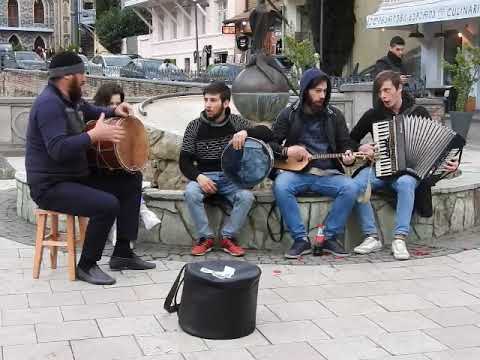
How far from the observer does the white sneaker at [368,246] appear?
6523mm

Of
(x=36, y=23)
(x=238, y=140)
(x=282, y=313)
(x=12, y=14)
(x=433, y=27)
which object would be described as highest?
(x=12, y=14)

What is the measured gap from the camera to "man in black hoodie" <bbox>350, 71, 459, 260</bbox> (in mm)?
6512

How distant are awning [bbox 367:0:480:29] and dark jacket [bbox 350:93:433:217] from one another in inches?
571

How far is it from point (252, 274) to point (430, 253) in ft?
8.36

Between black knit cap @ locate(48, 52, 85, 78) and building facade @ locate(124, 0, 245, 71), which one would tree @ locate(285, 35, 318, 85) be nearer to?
black knit cap @ locate(48, 52, 85, 78)

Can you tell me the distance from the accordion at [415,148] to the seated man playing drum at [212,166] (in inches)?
38.7

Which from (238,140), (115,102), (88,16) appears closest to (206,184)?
(238,140)

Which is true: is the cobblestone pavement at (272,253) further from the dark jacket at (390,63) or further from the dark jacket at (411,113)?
the dark jacket at (390,63)

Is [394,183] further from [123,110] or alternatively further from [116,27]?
[116,27]

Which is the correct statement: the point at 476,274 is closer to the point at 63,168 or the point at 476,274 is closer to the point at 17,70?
the point at 63,168

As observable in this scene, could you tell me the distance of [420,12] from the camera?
73.8 feet

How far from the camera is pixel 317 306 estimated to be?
17.0ft

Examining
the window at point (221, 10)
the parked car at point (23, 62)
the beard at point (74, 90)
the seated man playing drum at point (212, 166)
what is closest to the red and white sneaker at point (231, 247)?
the seated man playing drum at point (212, 166)

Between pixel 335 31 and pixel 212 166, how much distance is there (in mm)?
22985
